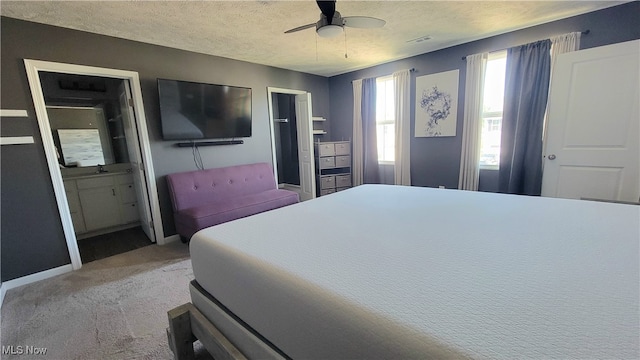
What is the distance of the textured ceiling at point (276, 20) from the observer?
7.18ft

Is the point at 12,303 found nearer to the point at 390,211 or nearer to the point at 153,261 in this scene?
the point at 153,261

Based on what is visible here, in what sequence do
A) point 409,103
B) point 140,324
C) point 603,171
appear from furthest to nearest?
point 409,103, point 603,171, point 140,324

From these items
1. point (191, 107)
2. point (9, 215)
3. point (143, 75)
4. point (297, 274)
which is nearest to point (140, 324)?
point (297, 274)

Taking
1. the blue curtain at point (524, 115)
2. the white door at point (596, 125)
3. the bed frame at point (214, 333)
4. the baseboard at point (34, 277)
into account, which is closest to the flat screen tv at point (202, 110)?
the baseboard at point (34, 277)

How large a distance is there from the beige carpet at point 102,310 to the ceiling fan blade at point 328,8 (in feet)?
7.94

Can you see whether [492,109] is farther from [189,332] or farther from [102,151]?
[102,151]

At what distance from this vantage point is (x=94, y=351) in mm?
1562

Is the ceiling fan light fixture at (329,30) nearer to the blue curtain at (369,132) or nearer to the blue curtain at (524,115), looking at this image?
the blue curtain at (524,115)

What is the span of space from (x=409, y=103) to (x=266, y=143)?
2.43m

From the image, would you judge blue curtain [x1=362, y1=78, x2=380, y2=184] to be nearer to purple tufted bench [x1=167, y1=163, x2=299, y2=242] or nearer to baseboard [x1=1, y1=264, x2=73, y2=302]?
purple tufted bench [x1=167, y1=163, x2=299, y2=242]

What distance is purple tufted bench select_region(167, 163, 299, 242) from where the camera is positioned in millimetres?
2914

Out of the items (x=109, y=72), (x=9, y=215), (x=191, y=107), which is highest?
(x=109, y=72)

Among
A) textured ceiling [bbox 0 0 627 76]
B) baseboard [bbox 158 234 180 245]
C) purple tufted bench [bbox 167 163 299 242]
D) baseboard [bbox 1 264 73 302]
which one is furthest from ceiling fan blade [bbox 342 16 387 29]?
baseboard [bbox 1 264 73 302]

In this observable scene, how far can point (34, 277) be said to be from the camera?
7.97 feet
